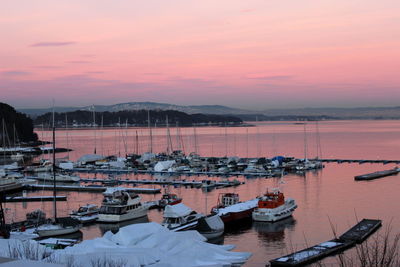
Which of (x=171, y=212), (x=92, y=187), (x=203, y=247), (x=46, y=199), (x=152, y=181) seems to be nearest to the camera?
(x=203, y=247)


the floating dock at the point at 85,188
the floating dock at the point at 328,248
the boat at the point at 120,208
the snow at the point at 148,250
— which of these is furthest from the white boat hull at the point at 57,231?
the floating dock at the point at 85,188

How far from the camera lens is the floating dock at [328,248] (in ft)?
51.2

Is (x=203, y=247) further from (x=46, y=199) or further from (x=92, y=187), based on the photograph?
(x=92, y=187)

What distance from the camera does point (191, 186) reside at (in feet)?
120

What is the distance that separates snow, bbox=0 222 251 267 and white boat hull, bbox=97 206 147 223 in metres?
6.71

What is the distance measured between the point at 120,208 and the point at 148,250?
10.5 m

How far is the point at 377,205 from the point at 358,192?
5098 millimetres

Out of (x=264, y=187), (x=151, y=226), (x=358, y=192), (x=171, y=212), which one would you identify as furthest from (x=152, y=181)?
(x=151, y=226)

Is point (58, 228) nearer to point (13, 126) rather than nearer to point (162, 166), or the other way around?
point (162, 166)

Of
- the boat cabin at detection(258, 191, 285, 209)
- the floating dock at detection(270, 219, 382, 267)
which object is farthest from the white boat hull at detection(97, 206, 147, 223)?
the floating dock at detection(270, 219, 382, 267)

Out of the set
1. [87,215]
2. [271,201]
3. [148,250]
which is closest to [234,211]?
[271,201]

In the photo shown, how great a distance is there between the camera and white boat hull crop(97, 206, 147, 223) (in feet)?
75.5

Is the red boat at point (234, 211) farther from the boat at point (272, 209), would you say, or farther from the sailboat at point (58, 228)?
the sailboat at point (58, 228)

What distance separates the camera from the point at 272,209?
23016 mm
